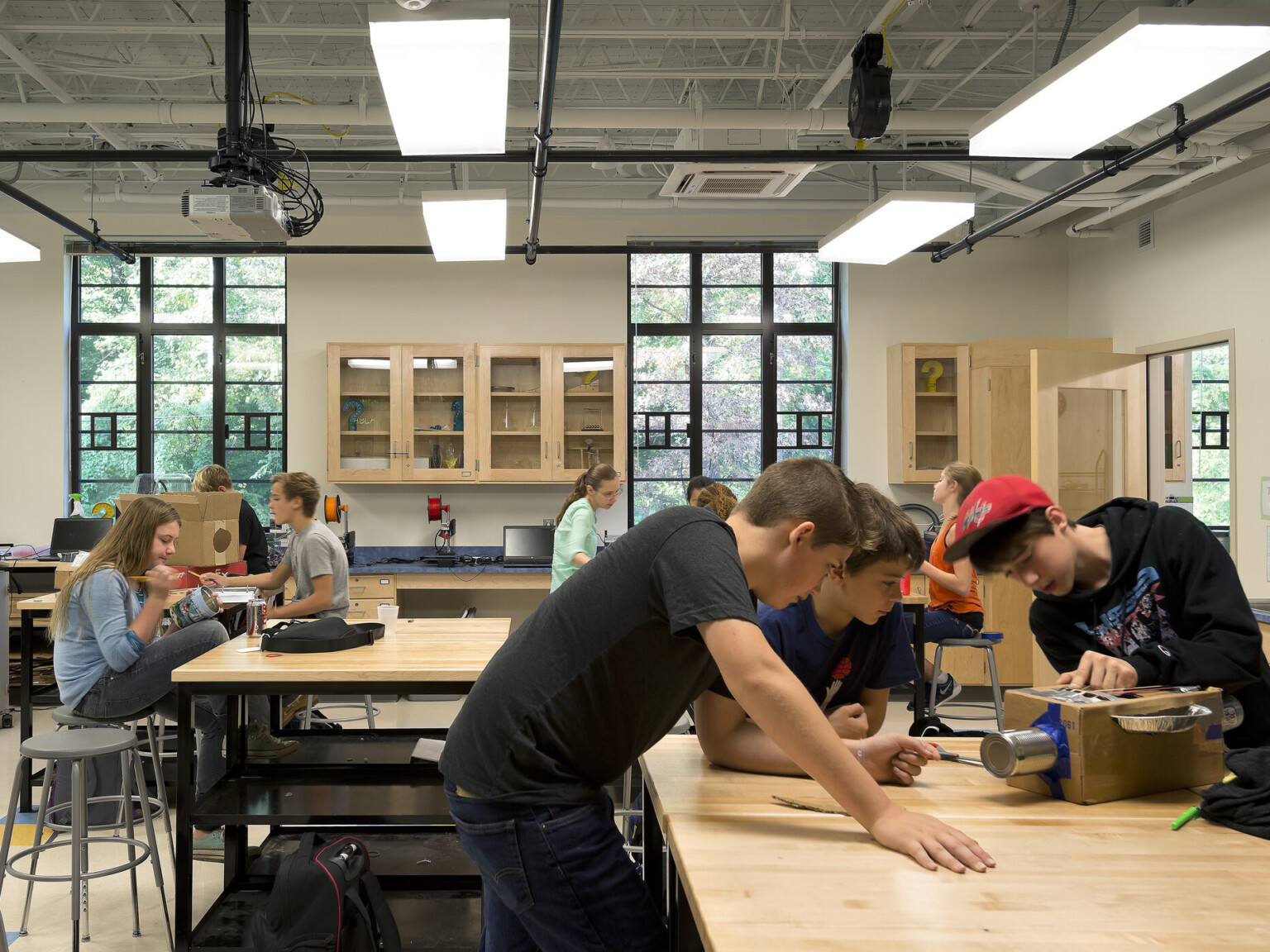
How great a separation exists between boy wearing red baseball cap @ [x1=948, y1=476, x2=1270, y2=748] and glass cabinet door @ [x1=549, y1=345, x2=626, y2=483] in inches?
209

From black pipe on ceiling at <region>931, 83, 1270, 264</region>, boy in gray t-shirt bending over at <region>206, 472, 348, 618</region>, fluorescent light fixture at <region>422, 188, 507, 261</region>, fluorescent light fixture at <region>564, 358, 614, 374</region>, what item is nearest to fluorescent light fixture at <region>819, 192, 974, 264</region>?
black pipe on ceiling at <region>931, 83, 1270, 264</region>

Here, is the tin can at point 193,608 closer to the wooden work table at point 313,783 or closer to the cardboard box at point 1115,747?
the wooden work table at point 313,783

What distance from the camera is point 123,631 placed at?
325 cm

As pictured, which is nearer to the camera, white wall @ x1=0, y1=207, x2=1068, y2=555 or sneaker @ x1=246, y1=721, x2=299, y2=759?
sneaker @ x1=246, y1=721, x2=299, y2=759

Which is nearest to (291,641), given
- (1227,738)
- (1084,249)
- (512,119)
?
(1227,738)

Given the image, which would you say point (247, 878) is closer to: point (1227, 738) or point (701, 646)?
point (701, 646)

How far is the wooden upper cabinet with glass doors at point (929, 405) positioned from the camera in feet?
23.0

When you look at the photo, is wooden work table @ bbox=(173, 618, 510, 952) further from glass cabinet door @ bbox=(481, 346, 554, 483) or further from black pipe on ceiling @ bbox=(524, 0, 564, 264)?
glass cabinet door @ bbox=(481, 346, 554, 483)

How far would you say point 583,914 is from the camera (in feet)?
4.51

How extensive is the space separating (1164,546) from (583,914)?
1.27 meters

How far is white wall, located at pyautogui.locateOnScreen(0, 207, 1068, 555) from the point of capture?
7.27 meters

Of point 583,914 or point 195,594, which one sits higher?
point 195,594

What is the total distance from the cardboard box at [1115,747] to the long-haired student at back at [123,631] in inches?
110

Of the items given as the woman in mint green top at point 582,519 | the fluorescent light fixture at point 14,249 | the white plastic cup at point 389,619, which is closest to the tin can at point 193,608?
the white plastic cup at point 389,619
